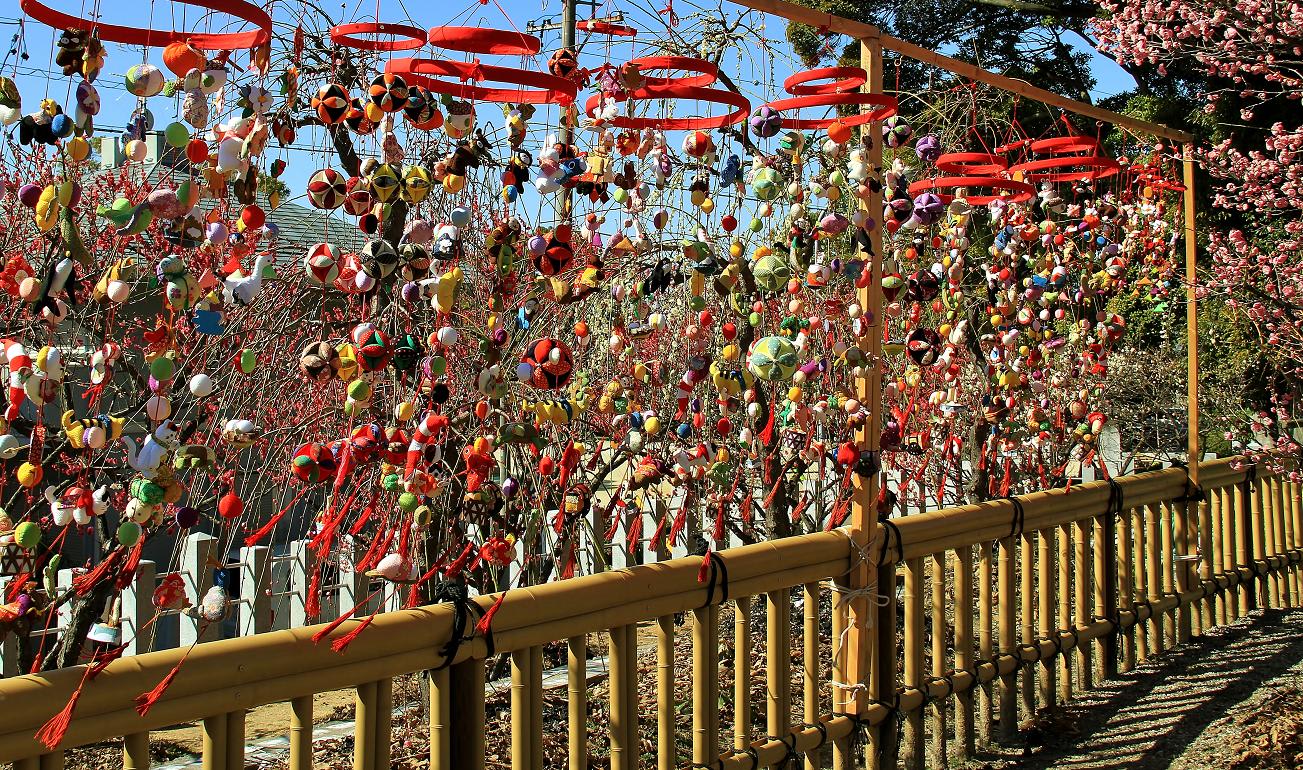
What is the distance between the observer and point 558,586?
2.16 metres

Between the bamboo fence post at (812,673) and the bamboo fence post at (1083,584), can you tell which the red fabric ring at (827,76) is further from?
the bamboo fence post at (1083,584)

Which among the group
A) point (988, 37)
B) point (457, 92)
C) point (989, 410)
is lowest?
point (989, 410)

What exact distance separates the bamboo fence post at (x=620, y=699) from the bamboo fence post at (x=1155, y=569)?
8.60ft

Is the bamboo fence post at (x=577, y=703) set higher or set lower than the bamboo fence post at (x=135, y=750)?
lower

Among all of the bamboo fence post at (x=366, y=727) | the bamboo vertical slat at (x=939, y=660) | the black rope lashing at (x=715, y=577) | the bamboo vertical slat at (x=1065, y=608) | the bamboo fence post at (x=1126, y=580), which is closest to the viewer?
the bamboo fence post at (x=366, y=727)

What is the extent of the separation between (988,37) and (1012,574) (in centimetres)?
929

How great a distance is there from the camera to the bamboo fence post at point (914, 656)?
9.96 ft

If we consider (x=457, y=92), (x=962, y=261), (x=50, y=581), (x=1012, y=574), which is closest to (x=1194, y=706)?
(x=1012, y=574)

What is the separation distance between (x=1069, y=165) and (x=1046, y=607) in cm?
145

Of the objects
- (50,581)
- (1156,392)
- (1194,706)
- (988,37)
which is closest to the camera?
(50,581)

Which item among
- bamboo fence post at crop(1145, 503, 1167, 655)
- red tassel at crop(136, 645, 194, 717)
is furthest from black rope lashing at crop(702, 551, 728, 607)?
bamboo fence post at crop(1145, 503, 1167, 655)

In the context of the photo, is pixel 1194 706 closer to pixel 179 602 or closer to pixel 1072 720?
pixel 1072 720

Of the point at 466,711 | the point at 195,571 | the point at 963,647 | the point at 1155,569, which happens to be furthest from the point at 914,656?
the point at 195,571

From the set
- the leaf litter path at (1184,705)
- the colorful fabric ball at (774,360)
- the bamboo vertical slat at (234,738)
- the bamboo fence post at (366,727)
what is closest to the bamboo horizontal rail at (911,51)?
the colorful fabric ball at (774,360)
